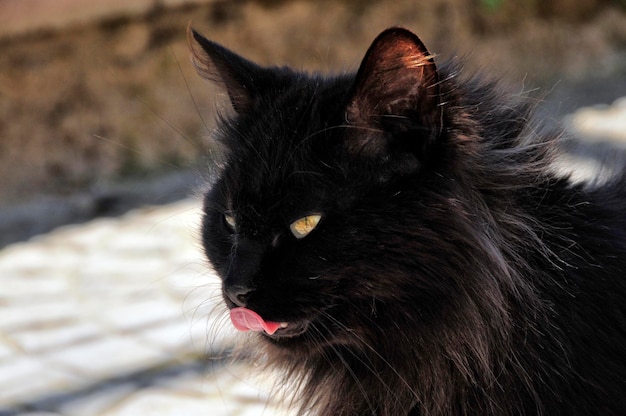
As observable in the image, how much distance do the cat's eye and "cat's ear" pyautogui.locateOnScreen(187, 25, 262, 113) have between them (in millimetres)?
308

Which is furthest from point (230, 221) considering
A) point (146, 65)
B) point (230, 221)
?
point (146, 65)

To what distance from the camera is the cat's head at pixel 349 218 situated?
65.8 inches

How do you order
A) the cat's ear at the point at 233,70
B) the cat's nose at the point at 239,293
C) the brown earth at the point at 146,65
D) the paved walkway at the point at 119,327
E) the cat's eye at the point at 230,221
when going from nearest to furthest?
the cat's nose at the point at 239,293 < the cat's eye at the point at 230,221 < the cat's ear at the point at 233,70 < the paved walkway at the point at 119,327 < the brown earth at the point at 146,65

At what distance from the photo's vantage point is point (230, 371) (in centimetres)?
296

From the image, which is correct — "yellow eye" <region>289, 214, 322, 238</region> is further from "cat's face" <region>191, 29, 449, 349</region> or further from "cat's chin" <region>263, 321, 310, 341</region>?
"cat's chin" <region>263, 321, 310, 341</region>

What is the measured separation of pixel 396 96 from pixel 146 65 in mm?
3832

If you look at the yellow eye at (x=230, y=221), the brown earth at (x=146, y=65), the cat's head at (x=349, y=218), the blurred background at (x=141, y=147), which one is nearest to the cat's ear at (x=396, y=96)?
the cat's head at (x=349, y=218)

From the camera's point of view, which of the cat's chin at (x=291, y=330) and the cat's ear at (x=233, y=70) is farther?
the cat's ear at (x=233, y=70)

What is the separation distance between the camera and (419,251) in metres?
1.68

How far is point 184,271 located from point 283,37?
2.31 meters

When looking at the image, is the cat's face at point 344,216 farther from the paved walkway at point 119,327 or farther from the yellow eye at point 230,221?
the paved walkway at point 119,327

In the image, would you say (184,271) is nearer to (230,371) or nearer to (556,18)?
(230,371)

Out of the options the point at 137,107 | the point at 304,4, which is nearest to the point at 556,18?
the point at 304,4

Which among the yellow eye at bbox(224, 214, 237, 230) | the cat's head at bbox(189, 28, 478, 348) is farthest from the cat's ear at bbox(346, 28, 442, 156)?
the yellow eye at bbox(224, 214, 237, 230)
